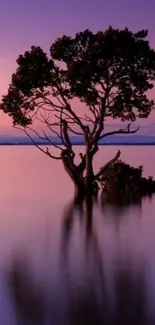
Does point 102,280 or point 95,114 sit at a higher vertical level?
point 95,114

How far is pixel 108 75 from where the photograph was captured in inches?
892

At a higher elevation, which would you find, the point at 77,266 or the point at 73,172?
the point at 73,172

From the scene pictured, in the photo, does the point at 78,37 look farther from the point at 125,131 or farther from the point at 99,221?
the point at 99,221

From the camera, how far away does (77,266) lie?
963cm

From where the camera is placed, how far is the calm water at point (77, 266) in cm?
666

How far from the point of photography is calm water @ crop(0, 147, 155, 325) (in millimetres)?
6657

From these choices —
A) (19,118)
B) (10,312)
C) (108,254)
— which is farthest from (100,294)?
(19,118)

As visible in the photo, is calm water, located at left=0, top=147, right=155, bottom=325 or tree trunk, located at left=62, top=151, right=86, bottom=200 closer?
calm water, located at left=0, top=147, right=155, bottom=325

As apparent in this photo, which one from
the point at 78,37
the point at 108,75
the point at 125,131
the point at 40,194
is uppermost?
the point at 78,37

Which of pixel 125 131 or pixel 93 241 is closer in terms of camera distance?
pixel 93 241

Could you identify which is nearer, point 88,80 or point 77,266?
point 77,266

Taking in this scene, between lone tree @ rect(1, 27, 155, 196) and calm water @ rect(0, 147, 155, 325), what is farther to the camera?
lone tree @ rect(1, 27, 155, 196)

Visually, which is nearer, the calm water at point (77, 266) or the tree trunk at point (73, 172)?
the calm water at point (77, 266)

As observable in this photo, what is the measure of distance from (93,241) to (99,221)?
3.58 metres
